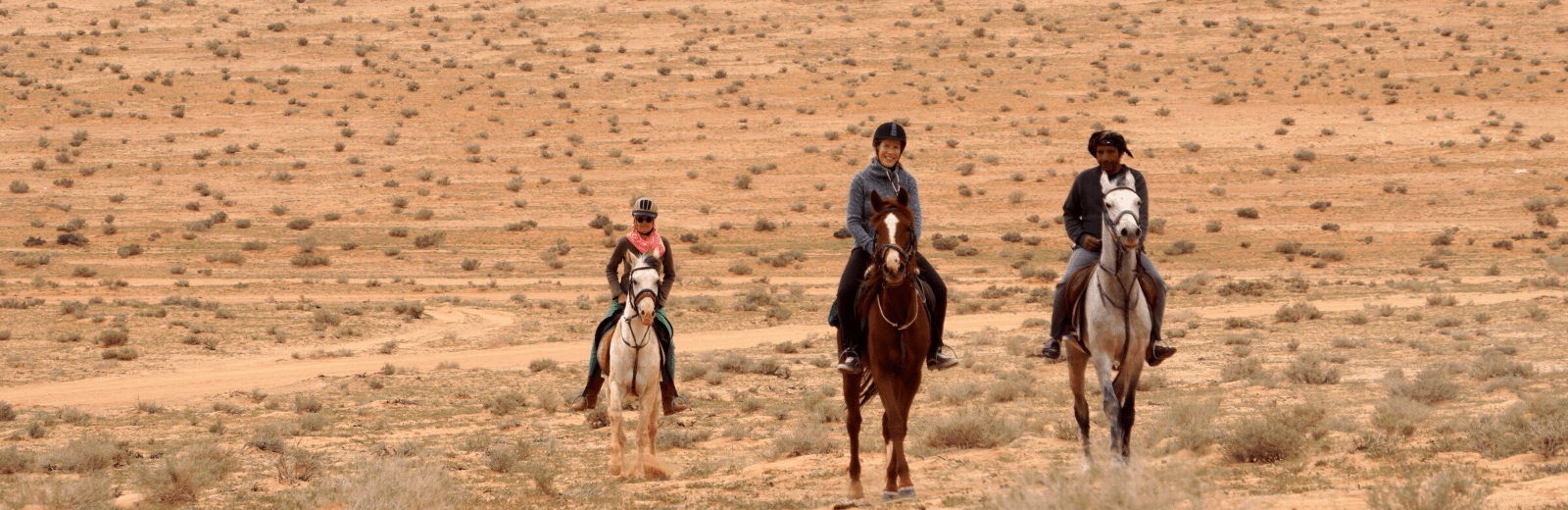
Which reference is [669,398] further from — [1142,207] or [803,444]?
[1142,207]

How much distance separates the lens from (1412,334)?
66.2ft

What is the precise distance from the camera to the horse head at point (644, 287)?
9789mm

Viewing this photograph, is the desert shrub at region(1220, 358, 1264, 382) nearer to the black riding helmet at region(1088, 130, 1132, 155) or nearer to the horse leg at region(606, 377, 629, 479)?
the black riding helmet at region(1088, 130, 1132, 155)

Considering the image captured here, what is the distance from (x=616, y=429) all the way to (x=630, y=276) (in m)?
1.57

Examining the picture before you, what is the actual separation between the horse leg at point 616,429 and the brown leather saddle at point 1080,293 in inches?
159

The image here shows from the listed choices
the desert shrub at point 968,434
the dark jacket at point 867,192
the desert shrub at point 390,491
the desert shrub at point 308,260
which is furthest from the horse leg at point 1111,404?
the desert shrub at point 308,260

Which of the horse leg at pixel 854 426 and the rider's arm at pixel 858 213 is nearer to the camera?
the rider's arm at pixel 858 213

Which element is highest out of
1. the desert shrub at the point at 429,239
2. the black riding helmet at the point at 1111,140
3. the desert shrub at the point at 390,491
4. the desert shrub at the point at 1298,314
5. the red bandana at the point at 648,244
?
the black riding helmet at the point at 1111,140

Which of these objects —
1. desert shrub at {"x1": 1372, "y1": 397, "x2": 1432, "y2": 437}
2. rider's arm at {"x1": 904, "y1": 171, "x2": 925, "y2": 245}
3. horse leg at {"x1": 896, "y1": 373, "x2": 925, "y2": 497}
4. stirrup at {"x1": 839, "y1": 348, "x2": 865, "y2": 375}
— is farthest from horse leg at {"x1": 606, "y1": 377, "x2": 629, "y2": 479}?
desert shrub at {"x1": 1372, "y1": 397, "x2": 1432, "y2": 437}

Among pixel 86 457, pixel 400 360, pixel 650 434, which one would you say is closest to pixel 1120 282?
pixel 650 434

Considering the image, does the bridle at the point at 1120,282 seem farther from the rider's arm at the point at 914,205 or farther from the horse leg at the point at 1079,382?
the rider's arm at the point at 914,205

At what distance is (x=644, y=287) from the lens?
10008 millimetres

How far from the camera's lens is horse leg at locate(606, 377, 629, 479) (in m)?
10.6

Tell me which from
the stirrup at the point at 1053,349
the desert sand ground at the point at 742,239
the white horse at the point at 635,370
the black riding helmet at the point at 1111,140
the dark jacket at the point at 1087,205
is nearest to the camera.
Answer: the black riding helmet at the point at 1111,140
